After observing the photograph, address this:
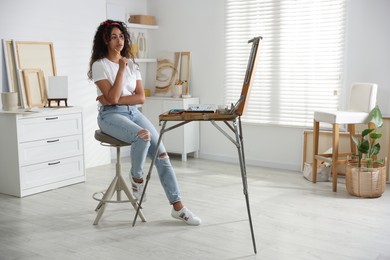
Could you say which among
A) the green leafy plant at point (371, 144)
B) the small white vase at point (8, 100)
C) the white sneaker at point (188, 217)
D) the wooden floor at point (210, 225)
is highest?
the small white vase at point (8, 100)

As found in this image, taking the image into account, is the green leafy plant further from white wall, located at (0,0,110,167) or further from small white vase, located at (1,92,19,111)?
small white vase, located at (1,92,19,111)

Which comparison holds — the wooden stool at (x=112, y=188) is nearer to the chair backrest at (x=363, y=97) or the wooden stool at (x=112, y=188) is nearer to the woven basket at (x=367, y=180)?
the woven basket at (x=367, y=180)

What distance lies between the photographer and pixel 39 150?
4328 millimetres

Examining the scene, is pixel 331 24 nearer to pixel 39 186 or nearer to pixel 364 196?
pixel 364 196

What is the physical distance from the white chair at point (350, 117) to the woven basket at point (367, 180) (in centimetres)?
19

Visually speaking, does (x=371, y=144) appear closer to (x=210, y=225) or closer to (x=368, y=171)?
(x=368, y=171)

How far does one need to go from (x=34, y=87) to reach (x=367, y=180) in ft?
10.4

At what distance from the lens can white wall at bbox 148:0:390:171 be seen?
4621mm

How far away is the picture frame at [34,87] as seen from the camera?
14.9 feet

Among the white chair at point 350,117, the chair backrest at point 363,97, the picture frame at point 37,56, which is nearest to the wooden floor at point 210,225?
the white chair at point 350,117

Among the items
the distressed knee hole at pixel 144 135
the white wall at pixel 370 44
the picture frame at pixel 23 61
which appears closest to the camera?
the distressed knee hole at pixel 144 135

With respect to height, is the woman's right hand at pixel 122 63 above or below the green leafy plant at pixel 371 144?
above

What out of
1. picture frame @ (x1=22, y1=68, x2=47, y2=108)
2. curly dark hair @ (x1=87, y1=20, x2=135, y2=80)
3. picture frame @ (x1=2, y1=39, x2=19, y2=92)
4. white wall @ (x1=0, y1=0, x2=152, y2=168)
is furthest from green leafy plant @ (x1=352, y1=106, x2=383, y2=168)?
picture frame @ (x1=2, y1=39, x2=19, y2=92)

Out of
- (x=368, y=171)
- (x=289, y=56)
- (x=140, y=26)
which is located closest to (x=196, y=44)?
(x=140, y=26)
